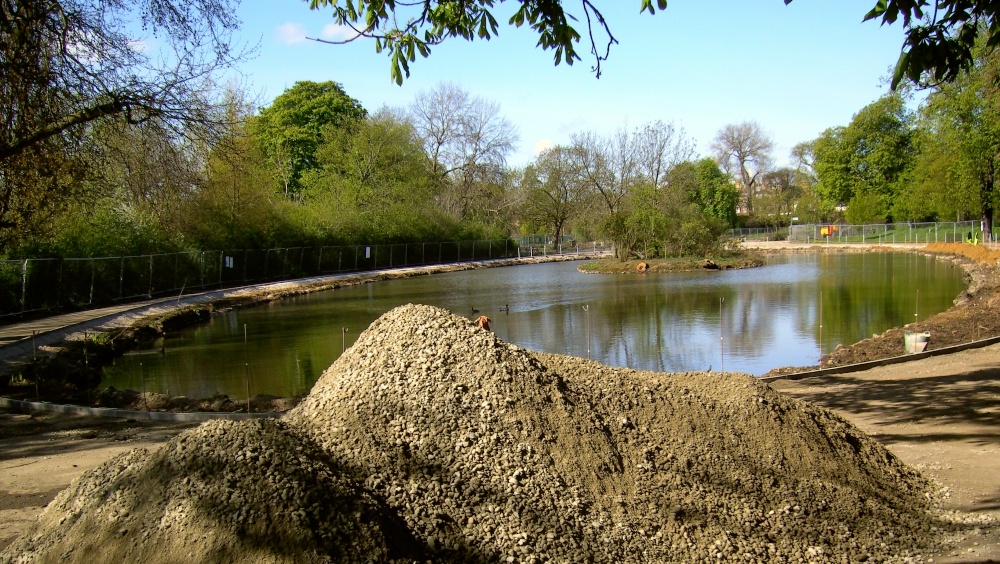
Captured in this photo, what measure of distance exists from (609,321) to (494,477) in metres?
17.3

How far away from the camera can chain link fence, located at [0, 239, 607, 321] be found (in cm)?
2189

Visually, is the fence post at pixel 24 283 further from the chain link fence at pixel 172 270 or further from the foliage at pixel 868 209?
the foliage at pixel 868 209

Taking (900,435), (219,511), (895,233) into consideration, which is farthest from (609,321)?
(895,233)

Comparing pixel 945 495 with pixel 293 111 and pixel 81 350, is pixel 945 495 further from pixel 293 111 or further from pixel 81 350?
pixel 293 111

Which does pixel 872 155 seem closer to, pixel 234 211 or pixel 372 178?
pixel 372 178

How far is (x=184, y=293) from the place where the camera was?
103 ft

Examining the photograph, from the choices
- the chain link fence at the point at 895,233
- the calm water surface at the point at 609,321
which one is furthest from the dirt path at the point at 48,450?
the chain link fence at the point at 895,233

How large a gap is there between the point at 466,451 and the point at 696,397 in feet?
7.36

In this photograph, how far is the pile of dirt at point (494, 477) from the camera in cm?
389

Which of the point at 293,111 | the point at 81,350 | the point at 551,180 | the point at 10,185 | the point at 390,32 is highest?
the point at 293,111

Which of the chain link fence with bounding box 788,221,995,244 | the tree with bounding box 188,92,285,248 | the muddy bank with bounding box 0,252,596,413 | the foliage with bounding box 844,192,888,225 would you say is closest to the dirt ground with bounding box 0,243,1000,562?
the muddy bank with bounding box 0,252,596,413

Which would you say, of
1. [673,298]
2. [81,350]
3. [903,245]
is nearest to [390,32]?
[81,350]

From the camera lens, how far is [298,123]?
216ft

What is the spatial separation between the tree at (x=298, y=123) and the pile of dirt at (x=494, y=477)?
188ft
